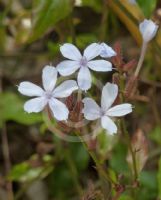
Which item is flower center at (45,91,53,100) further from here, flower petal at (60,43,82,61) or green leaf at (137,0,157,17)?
green leaf at (137,0,157,17)

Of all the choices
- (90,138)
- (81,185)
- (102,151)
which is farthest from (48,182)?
(90,138)

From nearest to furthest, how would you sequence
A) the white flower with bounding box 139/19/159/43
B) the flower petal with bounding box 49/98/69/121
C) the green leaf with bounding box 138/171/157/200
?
the flower petal with bounding box 49/98/69/121 < the white flower with bounding box 139/19/159/43 < the green leaf with bounding box 138/171/157/200

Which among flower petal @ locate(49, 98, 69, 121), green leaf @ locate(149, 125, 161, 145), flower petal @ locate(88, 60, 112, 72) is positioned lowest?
green leaf @ locate(149, 125, 161, 145)

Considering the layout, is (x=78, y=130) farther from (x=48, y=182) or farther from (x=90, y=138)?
(x=48, y=182)

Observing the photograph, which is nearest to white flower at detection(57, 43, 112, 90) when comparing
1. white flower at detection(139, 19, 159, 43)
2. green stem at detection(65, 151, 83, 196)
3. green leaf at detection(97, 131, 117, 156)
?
white flower at detection(139, 19, 159, 43)

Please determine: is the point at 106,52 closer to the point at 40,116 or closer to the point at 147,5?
the point at 147,5

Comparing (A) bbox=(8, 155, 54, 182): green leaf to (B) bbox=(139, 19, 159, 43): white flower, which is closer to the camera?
(B) bbox=(139, 19, 159, 43): white flower
